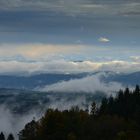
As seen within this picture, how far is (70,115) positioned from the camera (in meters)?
121

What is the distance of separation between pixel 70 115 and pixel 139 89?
30.7 m

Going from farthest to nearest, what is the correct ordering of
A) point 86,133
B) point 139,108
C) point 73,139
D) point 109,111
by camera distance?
point 109,111, point 139,108, point 86,133, point 73,139

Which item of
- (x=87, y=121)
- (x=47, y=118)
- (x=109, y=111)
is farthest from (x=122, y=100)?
(x=47, y=118)

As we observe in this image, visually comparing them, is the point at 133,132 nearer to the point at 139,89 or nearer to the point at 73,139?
the point at 73,139

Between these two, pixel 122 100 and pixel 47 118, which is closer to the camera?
pixel 47 118

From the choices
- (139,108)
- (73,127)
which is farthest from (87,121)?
(139,108)

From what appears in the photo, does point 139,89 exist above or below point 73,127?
above

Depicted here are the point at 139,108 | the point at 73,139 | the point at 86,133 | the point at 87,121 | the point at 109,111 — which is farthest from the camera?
the point at 109,111

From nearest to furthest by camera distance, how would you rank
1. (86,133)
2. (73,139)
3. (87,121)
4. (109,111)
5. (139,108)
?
(73,139) < (86,133) < (87,121) < (139,108) < (109,111)

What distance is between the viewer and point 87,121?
114 m

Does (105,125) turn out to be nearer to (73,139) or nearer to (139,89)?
(73,139)

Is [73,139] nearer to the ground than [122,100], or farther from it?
nearer to the ground

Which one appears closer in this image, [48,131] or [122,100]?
[48,131]

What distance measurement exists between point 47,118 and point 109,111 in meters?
33.0
